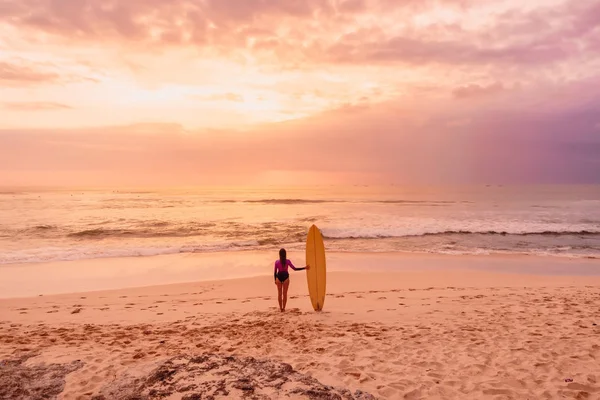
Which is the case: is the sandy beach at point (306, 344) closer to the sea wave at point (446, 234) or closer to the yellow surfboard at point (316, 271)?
the yellow surfboard at point (316, 271)

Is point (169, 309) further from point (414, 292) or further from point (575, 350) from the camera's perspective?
point (575, 350)

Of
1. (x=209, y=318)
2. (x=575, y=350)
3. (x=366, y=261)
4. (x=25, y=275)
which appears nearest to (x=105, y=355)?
(x=209, y=318)

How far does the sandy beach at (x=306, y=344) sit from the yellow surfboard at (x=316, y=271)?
317mm

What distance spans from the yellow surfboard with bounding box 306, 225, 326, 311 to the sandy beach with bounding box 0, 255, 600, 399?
1.04 feet

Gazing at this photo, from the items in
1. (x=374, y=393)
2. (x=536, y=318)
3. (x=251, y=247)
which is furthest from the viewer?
(x=251, y=247)

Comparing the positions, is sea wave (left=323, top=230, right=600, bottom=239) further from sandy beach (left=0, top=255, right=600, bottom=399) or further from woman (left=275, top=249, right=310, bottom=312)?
woman (left=275, top=249, right=310, bottom=312)

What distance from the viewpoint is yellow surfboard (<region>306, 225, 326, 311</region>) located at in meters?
8.30

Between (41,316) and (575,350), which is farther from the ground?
(575,350)

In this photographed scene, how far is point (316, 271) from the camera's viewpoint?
8.53m

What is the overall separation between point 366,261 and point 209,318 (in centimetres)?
934

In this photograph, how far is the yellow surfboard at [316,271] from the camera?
8.30 m

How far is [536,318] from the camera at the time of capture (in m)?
7.24

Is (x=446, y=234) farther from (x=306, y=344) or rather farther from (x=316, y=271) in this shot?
(x=306, y=344)

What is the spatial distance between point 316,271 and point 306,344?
266cm
